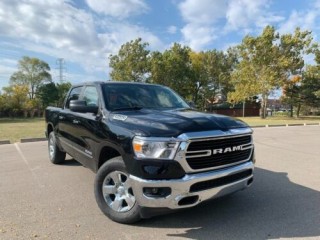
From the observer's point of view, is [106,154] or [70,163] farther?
[70,163]

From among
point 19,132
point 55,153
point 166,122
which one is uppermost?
point 166,122

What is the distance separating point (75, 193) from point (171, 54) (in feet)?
145

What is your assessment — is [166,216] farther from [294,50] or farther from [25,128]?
[294,50]

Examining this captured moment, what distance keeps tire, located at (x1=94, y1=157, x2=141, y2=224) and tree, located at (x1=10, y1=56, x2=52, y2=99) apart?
74.9m

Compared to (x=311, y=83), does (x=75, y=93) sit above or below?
below

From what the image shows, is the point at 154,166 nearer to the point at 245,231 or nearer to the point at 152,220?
the point at 152,220

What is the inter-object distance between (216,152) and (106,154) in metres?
1.66

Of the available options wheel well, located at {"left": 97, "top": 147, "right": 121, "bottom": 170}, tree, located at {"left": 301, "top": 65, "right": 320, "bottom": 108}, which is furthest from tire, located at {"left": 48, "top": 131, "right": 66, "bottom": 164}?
tree, located at {"left": 301, "top": 65, "right": 320, "bottom": 108}

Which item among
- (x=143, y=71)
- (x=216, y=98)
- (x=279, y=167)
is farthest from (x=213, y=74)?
(x=279, y=167)

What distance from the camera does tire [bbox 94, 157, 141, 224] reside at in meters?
4.00

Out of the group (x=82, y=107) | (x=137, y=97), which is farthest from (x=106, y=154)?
(x=137, y=97)

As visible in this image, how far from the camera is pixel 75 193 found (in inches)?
213

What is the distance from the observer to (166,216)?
173 inches

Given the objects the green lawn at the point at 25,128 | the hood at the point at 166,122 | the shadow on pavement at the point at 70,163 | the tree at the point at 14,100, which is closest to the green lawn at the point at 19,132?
the green lawn at the point at 25,128
